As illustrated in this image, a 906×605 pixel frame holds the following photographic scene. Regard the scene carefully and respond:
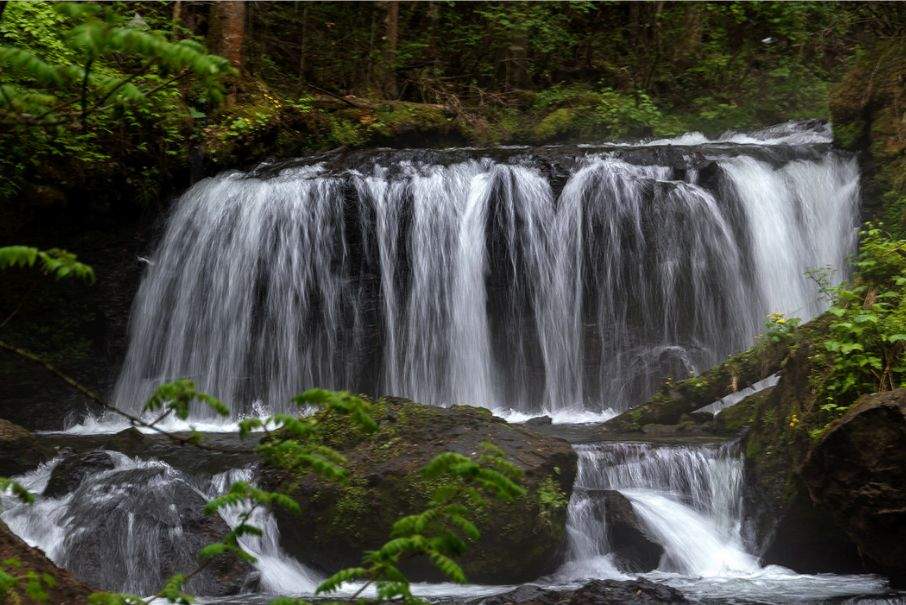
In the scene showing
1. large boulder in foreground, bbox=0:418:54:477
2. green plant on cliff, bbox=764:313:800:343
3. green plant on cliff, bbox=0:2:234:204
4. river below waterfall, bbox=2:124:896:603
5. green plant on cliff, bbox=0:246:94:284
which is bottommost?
large boulder in foreground, bbox=0:418:54:477

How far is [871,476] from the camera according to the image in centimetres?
534

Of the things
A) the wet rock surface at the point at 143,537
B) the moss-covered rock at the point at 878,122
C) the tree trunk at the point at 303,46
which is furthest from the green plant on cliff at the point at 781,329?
the tree trunk at the point at 303,46

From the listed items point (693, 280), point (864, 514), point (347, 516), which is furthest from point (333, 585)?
point (693, 280)

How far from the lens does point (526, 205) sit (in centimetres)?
1152

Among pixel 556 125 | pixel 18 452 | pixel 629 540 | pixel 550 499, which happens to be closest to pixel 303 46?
pixel 556 125

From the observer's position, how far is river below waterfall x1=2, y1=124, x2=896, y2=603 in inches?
442

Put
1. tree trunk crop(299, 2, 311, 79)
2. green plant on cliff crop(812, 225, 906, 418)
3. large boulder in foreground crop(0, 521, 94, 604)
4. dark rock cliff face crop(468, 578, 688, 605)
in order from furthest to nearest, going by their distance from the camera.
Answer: tree trunk crop(299, 2, 311, 79) → green plant on cliff crop(812, 225, 906, 418) → dark rock cliff face crop(468, 578, 688, 605) → large boulder in foreground crop(0, 521, 94, 604)

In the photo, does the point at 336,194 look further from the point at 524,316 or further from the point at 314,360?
the point at 524,316

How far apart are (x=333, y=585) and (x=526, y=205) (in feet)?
30.7

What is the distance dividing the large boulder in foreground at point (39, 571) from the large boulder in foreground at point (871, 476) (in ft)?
14.9

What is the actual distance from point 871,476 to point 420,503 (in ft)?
9.72

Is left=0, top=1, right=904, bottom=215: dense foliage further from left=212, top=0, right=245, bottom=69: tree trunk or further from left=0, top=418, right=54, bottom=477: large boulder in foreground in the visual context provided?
left=0, top=418, right=54, bottom=477: large boulder in foreground

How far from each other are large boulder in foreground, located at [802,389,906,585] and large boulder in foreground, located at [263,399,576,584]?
72.0 inches

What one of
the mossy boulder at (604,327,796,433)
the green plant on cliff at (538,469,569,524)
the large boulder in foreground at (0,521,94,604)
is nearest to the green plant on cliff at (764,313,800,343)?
the mossy boulder at (604,327,796,433)
